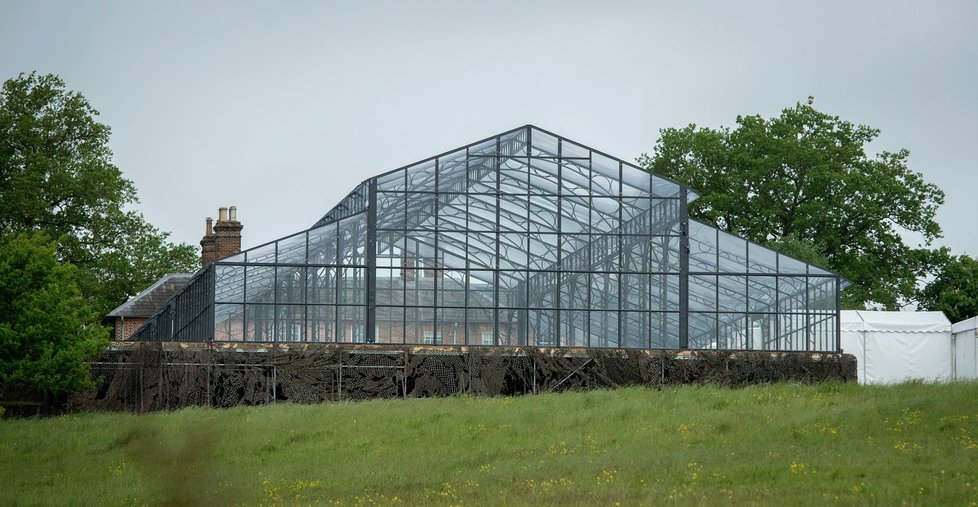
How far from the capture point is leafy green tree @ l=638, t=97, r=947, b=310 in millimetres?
55031

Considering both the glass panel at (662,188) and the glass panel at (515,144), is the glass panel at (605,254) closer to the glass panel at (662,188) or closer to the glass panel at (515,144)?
the glass panel at (662,188)

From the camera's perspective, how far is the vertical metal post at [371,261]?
119 ft

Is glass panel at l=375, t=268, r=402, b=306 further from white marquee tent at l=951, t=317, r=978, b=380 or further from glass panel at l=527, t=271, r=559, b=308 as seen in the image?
white marquee tent at l=951, t=317, r=978, b=380

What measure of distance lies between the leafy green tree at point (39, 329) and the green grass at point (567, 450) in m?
2.11

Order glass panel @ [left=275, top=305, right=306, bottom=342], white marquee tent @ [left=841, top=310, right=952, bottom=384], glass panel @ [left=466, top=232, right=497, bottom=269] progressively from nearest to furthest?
glass panel @ [left=275, top=305, right=306, bottom=342] → glass panel @ [left=466, top=232, right=497, bottom=269] → white marquee tent @ [left=841, top=310, right=952, bottom=384]

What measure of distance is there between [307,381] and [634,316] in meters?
9.43

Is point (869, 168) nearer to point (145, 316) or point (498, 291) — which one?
point (498, 291)

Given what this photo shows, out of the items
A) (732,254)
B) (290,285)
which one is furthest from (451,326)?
(732,254)

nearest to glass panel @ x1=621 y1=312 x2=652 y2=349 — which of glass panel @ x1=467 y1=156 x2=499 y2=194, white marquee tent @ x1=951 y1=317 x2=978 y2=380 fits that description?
glass panel @ x1=467 y1=156 x2=499 y2=194

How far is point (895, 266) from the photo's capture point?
56.2 meters

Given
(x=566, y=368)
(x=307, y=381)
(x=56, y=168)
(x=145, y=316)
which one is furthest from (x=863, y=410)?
(x=56, y=168)

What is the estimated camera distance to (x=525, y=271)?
3706cm

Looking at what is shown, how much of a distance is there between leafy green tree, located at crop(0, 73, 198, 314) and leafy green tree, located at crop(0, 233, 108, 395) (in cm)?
1100

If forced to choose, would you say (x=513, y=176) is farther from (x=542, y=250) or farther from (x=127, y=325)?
(x=127, y=325)
